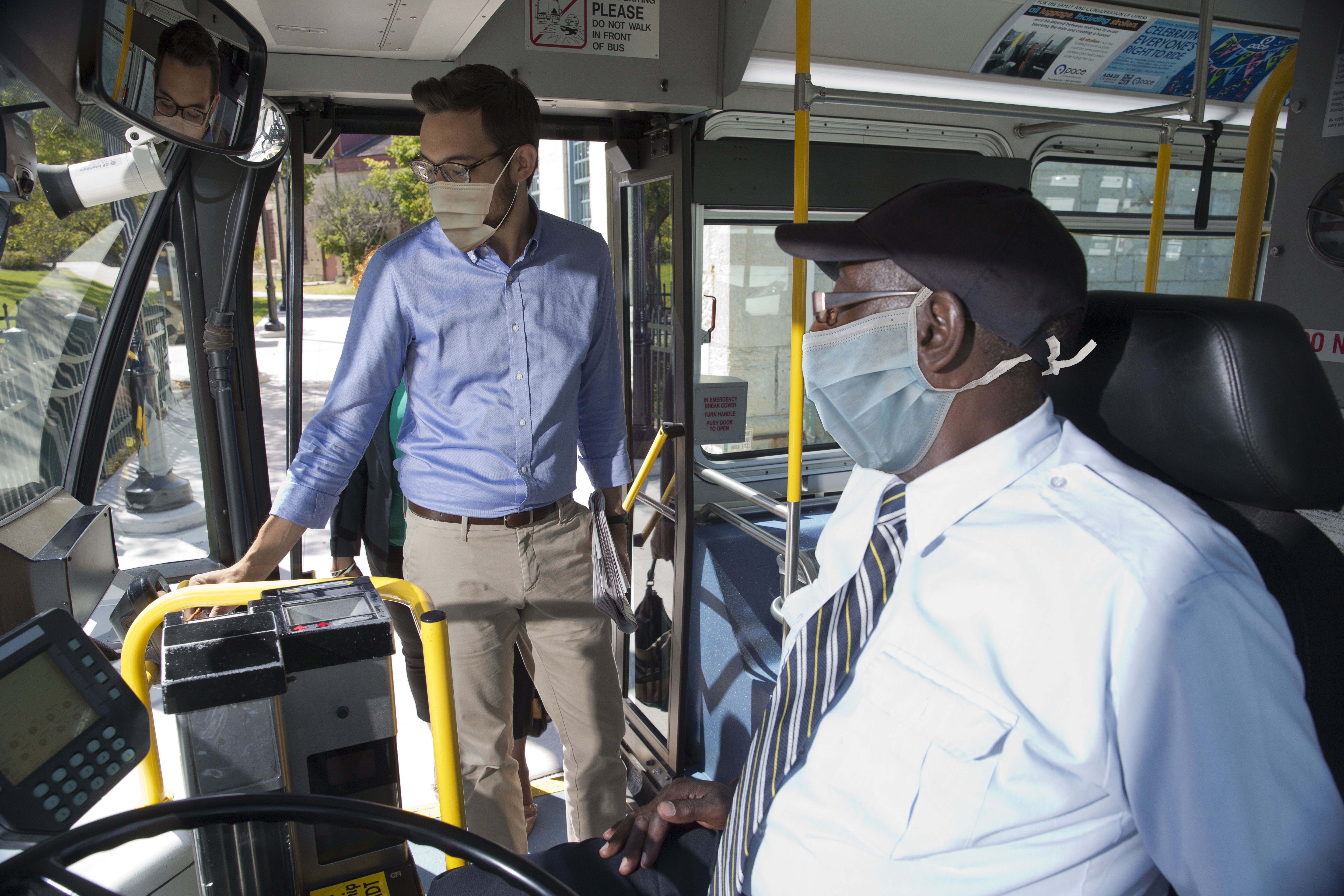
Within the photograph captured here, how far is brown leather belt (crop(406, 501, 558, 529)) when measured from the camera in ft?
7.02

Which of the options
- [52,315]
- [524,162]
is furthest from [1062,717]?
[52,315]

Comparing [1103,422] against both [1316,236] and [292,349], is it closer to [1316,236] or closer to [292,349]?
[1316,236]

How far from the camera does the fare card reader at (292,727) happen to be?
120 cm

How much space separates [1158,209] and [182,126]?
8.52 ft

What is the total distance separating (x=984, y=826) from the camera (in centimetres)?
94

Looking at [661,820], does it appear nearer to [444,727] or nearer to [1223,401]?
[444,727]

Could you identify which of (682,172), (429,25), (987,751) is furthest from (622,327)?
(987,751)

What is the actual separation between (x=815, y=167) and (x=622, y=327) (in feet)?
3.25

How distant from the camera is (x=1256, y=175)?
217 cm

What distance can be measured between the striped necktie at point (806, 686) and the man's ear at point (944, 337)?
240 mm

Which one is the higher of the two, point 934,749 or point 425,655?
point 934,749

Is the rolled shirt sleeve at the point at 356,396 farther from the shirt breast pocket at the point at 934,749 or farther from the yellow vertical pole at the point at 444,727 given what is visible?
the shirt breast pocket at the point at 934,749

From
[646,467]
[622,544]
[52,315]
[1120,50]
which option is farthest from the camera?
[52,315]

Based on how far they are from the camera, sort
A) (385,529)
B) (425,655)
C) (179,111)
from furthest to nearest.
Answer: (385,529), (179,111), (425,655)
